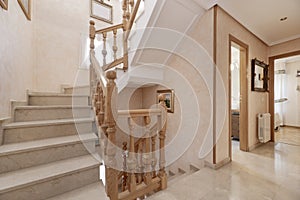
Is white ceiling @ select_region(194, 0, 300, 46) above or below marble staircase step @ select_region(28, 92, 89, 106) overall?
above

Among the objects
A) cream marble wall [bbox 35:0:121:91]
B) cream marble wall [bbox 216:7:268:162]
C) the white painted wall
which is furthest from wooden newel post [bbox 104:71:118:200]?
the white painted wall

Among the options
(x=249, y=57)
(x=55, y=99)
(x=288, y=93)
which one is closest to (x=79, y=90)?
(x=55, y=99)

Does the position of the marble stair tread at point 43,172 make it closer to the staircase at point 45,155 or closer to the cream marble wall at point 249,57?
the staircase at point 45,155

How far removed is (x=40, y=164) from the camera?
4.75 ft

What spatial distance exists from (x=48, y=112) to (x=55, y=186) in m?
0.96

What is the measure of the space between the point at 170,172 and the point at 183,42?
2585 mm

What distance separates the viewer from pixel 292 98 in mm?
6027

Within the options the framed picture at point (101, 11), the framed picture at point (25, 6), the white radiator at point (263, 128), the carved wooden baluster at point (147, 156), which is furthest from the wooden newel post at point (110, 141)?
the white radiator at point (263, 128)

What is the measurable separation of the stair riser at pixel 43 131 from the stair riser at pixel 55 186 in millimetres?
576

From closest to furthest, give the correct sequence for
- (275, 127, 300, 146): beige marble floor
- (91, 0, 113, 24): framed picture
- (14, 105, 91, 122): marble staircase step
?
(14, 105, 91, 122): marble staircase step → (91, 0, 113, 24): framed picture → (275, 127, 300, 146): beige marble floor

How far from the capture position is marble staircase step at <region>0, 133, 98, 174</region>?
51.8 inches

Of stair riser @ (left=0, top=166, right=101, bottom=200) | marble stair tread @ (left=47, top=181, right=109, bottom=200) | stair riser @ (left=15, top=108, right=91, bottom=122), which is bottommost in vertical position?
marble stair tread @ (left=47, top=181, right=109, bottom=200)

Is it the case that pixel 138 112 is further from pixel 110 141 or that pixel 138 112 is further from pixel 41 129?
pixel 41 129

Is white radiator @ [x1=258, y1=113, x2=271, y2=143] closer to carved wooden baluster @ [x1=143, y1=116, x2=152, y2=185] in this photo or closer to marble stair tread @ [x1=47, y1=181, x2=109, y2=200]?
carved wooden baluster @ [x1=143, y1=116, x2=152, y2=185]
